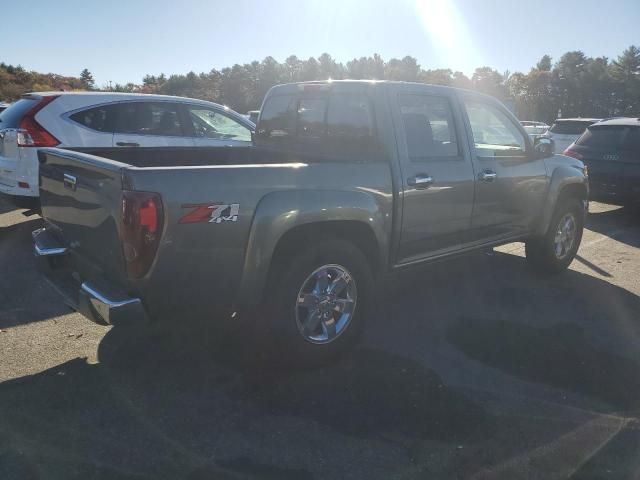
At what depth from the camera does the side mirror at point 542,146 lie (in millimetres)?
5656

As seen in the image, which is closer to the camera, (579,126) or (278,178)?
(278,178)

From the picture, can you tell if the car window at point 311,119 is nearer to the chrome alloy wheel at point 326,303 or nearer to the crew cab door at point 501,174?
the crew cab door at point 501,174

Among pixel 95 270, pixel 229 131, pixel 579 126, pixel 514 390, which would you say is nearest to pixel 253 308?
pixel 95 270

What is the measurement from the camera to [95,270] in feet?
11.3

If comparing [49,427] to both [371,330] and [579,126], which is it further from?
[579,126]

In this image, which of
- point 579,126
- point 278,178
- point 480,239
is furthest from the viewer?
point 579,126

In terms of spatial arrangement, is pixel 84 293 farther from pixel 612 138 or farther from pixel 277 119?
pixel 612 138

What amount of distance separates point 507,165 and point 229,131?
172 inches

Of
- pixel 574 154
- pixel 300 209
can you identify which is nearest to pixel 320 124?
pixel 300 209

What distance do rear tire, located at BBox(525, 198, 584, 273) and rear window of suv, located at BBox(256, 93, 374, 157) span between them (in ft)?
8.59

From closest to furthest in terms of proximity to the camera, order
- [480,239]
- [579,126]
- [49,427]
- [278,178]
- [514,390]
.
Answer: [49,427], [278,178], [514,390], [480,239], [579,126]

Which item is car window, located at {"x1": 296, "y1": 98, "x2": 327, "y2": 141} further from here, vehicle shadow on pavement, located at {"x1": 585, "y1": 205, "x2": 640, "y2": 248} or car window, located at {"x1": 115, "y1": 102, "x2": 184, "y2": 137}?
vehicle shadow on pavement, located at {"x1": 585, "y1": 205, "x2": 640, "y2": 248}

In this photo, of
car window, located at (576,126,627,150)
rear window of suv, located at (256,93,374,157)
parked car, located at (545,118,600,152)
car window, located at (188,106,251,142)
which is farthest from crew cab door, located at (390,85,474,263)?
parked car, located at (545,118,600,152)

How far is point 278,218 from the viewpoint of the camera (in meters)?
3.37
